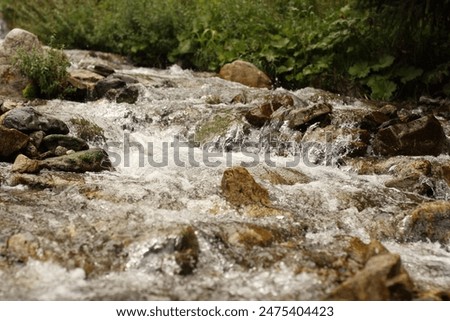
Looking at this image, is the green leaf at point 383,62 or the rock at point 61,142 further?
the green leaf at point 383,62

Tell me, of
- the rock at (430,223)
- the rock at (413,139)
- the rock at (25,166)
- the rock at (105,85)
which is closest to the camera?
the rock at (430,223)

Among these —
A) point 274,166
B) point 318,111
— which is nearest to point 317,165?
point 274,166

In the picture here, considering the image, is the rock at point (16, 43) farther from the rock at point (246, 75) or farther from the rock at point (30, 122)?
the rock at point (246, 75)

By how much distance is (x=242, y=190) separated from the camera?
4336mm

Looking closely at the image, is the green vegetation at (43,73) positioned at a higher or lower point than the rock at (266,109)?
higher

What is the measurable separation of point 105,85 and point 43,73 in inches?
36.8

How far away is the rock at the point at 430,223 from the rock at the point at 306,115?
2.57m

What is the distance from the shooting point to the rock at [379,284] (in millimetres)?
2654

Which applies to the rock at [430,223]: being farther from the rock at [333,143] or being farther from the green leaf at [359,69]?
the green leaf at [359,69]

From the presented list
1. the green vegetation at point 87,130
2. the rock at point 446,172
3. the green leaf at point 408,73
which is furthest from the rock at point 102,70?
the rock at point 446,172

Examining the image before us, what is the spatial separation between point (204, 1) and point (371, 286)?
412 inches

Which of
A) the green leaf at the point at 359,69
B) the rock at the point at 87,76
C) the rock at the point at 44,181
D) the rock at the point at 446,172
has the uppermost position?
the green leaf at the point at 359,69

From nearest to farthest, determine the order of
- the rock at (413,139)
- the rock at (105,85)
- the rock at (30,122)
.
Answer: the rock at (30,122), the rock at (413,139), the rock at (105,85)
